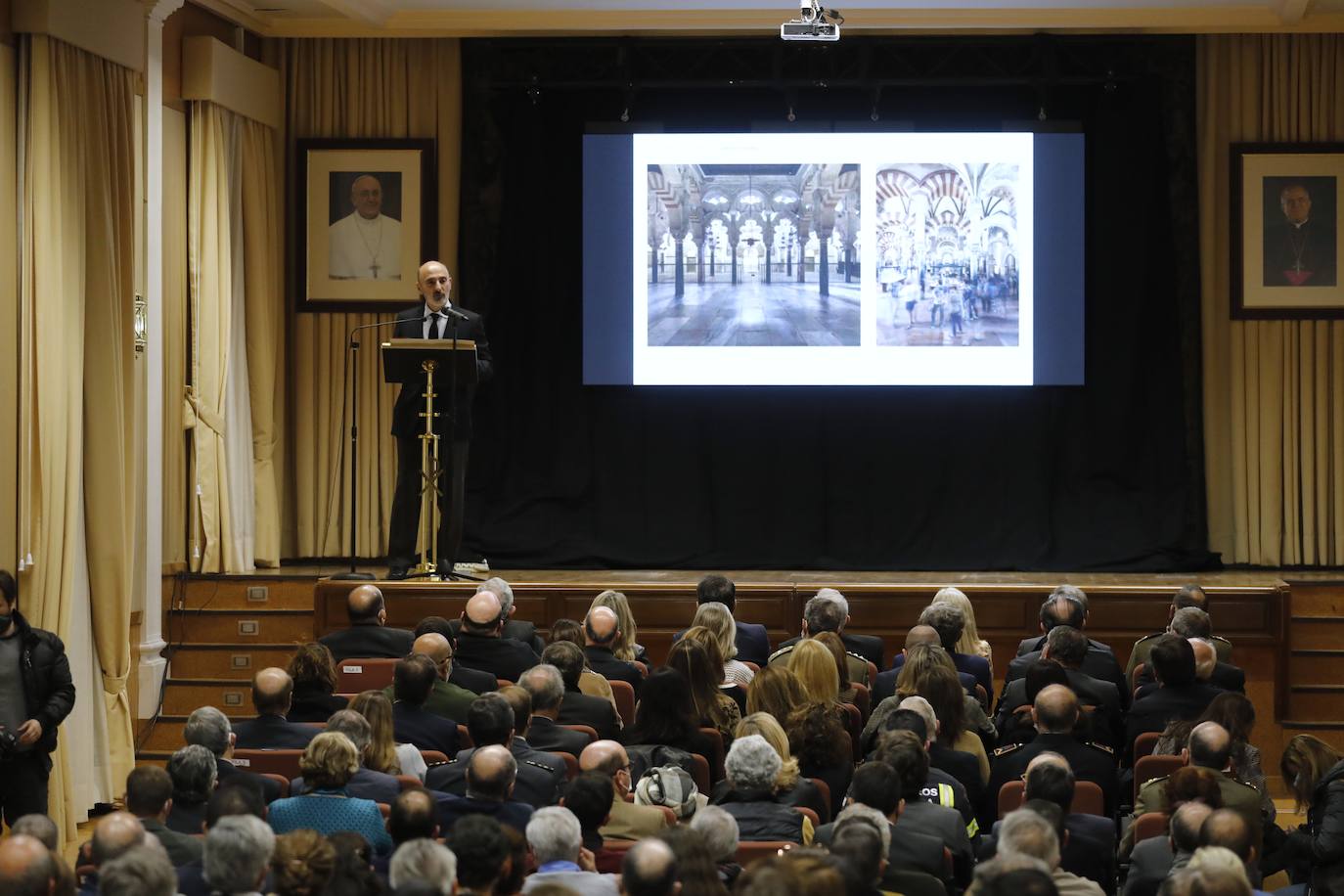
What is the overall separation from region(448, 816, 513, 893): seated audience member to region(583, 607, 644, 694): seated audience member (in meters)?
3.03

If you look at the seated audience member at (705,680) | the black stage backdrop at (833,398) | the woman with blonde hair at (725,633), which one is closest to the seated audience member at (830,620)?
the woman with blonde hair at (725,633)

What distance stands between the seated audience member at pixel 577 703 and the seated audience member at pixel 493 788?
1408mm

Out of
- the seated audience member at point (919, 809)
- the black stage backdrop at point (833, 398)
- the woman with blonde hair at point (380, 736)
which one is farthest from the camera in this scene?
the black stage backdrop at point (833, 398)

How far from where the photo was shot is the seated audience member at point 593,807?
4.34 metres

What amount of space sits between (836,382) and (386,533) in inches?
126

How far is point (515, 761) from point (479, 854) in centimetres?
123

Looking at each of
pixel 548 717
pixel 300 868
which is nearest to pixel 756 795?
pixel 548 717

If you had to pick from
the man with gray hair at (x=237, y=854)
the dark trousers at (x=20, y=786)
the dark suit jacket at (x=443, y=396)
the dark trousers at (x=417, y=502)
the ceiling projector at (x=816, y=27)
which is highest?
the ceiling projector at (x=816, y=27)

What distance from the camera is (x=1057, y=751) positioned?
18.0 ft

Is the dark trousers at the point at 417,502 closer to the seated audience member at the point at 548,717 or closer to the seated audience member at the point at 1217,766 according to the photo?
the seated audience member at the point at 548,717

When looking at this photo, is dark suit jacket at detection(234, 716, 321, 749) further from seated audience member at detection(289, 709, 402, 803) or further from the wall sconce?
the wall sconce

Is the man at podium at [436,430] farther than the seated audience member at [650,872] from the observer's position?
Yes

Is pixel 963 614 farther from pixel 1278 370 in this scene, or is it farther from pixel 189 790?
pixel 1278 370

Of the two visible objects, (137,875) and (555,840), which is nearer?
(137,875)
